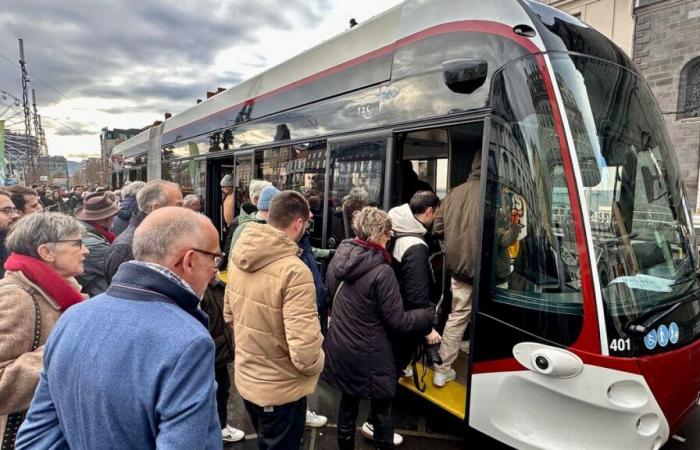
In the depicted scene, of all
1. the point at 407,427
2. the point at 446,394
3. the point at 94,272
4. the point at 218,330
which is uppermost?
the point at 94,272

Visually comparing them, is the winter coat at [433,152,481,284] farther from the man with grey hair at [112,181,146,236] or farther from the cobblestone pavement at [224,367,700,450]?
the man with grey hair at [112,181,146,236]

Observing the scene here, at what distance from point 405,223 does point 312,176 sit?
5.70ft

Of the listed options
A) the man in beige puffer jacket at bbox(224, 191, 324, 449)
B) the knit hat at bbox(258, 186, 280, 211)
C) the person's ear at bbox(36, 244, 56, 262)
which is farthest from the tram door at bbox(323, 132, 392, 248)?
the person's ear at bbox(36, 244, 56, 262)

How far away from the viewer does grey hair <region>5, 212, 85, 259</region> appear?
1917mm

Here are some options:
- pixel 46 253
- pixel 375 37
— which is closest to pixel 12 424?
pixel 46 253

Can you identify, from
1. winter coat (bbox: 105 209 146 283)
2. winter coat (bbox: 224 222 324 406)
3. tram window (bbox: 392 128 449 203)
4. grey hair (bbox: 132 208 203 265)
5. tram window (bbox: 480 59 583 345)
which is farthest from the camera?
tram window (bbox: 392 128 449 203)

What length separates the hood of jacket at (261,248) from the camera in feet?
7.11

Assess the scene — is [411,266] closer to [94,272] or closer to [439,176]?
[94,272]

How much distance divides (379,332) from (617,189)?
159 cm

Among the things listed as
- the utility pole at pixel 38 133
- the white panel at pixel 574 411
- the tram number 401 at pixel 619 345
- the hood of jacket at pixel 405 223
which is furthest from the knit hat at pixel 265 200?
the utility pole at pixel 38 133

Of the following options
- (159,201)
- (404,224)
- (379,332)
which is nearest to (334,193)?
(404,224)

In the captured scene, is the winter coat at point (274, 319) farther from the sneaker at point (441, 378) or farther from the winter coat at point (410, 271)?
the sneaker at point (441, 378)

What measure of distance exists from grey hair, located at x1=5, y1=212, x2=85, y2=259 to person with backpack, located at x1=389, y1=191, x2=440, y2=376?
185 centimetres

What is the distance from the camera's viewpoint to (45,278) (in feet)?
5.93
